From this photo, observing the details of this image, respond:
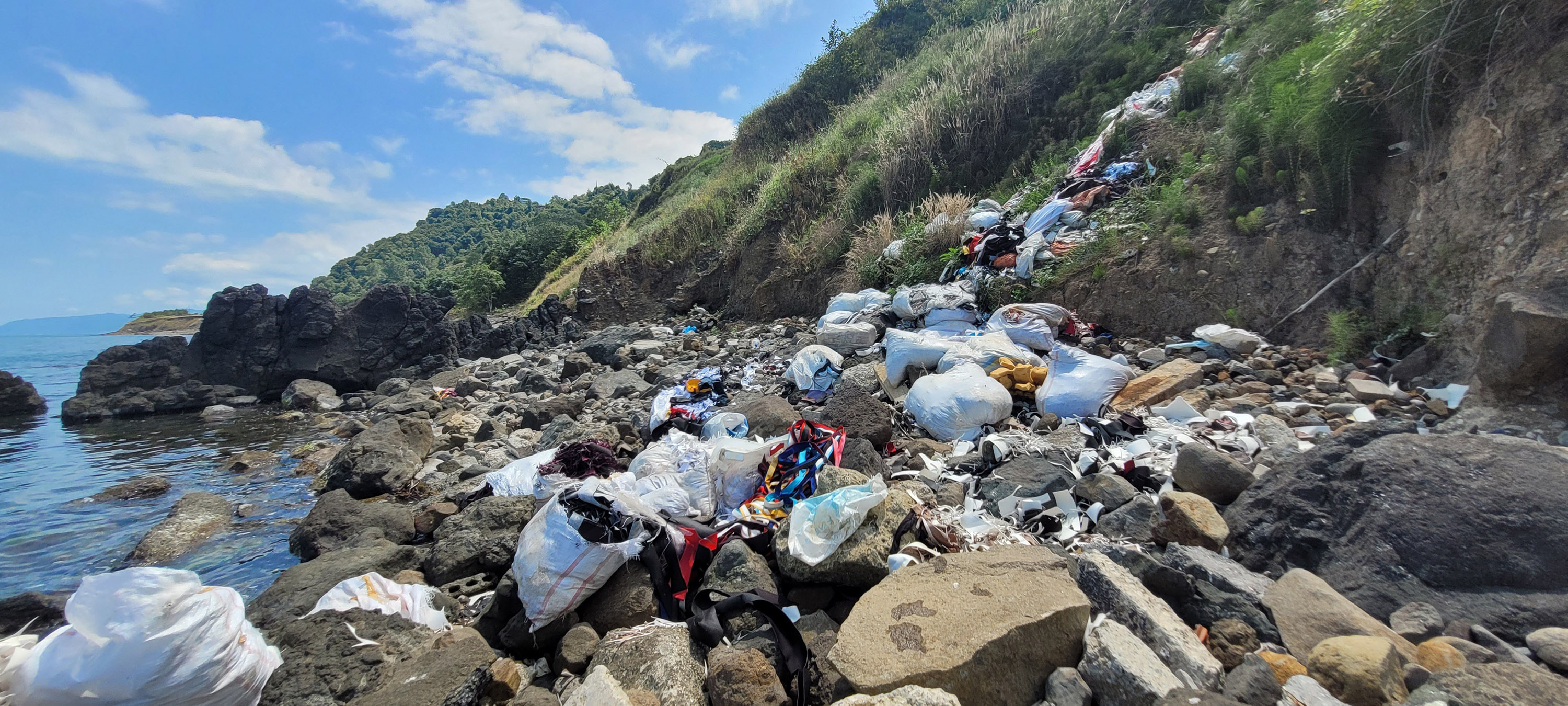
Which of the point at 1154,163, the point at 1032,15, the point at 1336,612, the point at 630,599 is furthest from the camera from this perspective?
the point at 1032,15

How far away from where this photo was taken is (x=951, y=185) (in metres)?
8.88

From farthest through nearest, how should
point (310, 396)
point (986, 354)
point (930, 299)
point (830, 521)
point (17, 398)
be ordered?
point (17, 398)
point (310, 396)
point (930, 299)
point (986, 354)
point (830, 521)

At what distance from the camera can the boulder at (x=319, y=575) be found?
2.79 metres

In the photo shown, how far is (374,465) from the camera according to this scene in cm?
526

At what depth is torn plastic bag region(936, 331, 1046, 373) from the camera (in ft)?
14.1

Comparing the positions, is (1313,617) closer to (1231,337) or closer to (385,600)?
(1231,337)

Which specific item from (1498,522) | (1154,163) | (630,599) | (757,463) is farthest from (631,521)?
(1154,163)

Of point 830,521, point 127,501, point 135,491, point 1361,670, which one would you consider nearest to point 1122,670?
point 1361,670

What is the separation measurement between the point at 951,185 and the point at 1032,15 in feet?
13.4

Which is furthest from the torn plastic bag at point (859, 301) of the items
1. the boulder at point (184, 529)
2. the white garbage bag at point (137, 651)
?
the boulder at point (184, 529)

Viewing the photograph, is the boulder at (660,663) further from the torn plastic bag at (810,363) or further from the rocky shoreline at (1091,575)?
the torn plastic bag at (810,363)

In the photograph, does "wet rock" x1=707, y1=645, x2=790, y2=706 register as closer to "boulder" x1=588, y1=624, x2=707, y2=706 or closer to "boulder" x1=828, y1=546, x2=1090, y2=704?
"boulder" x1=588, y1=624, x2=707, y2=706

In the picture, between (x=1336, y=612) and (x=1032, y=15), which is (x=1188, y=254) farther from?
(x=1032, y=15)

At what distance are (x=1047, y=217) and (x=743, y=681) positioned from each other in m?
5.29
